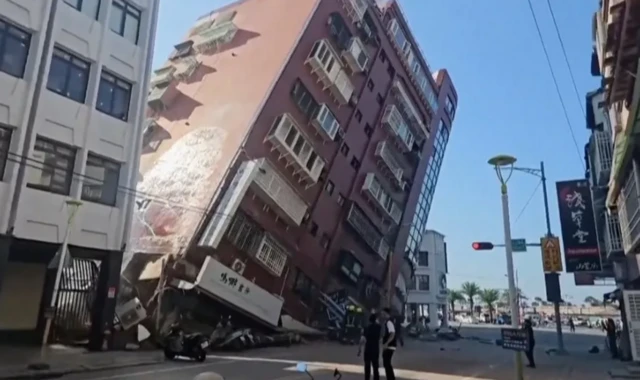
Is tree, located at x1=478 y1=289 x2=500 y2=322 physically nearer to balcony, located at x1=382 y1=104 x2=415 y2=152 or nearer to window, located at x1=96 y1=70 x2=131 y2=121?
balcony, located at x1=382 y1=104 x2=415 y2=152

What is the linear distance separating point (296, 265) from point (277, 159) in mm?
5836

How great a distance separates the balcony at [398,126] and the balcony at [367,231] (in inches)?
277

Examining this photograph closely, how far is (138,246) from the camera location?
75.6 ft

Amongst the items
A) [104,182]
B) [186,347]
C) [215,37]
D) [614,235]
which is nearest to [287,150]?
[104,182]

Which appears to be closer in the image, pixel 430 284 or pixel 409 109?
pixel 409 109

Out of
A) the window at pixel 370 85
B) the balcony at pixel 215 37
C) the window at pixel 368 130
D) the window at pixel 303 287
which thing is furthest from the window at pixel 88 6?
the window at pixel 368 130

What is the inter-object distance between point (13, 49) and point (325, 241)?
18.8m

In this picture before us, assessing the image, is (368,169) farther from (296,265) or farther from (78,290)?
(78,290)

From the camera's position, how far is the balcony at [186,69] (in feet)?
99.3

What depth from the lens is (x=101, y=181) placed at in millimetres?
17516

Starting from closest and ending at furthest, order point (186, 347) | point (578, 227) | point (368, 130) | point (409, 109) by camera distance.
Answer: point (186, 347) < point (578, 227) < point (368, 130) < point (409, 109)

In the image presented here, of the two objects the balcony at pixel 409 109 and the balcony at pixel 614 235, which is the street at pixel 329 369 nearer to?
the balcony at pixel 614 235

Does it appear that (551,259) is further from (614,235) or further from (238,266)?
(238,266)

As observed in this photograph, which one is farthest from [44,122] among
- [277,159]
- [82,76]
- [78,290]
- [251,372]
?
[277,159]
